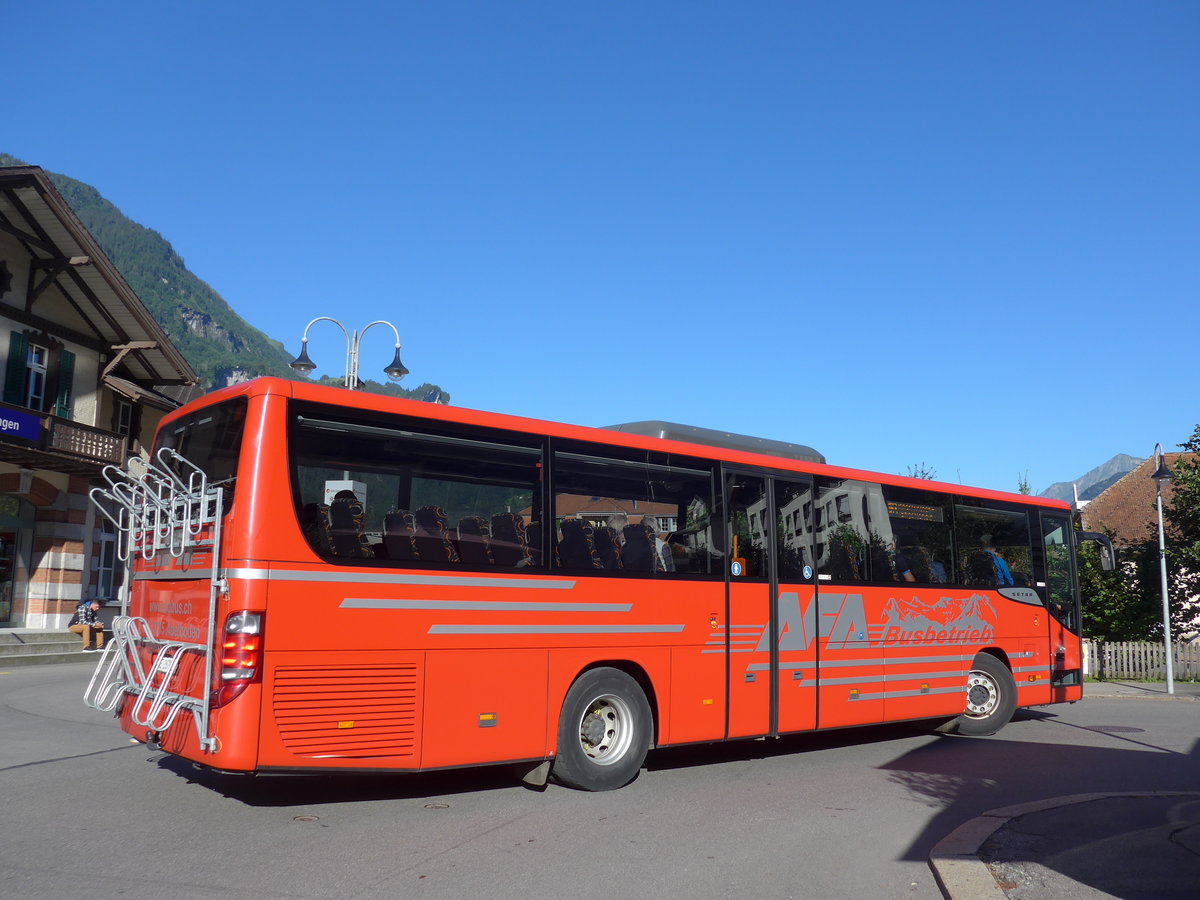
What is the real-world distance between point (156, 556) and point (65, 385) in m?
22.9

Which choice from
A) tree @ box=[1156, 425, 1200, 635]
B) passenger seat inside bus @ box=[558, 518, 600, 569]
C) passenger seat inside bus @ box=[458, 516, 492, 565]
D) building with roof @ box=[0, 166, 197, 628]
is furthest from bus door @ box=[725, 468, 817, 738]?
building with roof @ box=[0, 166, 197, 628]

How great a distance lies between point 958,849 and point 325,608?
446 centimetres

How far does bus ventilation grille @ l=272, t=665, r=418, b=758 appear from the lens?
6.77m

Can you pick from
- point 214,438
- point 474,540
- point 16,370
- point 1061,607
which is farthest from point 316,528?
point 16,370

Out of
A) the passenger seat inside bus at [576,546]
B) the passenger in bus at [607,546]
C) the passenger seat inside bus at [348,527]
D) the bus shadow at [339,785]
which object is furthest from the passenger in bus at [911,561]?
the passenger seat inside bus at [348,527]

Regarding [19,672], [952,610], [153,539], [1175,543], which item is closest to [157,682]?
[153,539]

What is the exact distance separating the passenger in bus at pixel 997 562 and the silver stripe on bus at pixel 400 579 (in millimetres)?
6704

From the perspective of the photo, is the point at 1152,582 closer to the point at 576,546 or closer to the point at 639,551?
the point at 639,551

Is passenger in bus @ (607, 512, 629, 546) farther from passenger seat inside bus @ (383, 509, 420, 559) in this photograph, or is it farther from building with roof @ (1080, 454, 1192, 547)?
building with roof @ (1080, 454, 1192, 547)

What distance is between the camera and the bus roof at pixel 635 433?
740 centimetres

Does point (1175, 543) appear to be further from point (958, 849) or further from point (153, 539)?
point (153, 539)

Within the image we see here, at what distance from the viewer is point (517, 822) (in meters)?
7.41

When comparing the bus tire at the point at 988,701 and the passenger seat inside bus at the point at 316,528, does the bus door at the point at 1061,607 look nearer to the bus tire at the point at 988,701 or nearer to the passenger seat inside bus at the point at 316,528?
the bus tire at the point at 988,701

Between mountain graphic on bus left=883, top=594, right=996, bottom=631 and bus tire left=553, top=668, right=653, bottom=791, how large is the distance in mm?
3776
